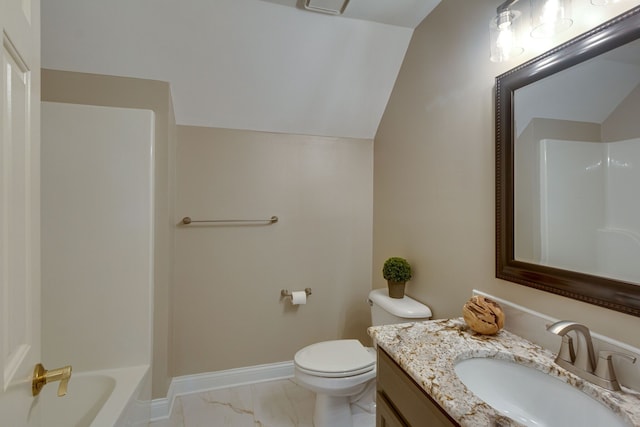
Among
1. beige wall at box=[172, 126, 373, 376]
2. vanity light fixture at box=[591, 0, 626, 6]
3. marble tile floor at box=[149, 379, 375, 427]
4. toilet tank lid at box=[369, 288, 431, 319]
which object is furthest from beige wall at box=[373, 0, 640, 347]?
marble tile floor at box=[149, 379, 375, 427]

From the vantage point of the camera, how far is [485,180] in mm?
1351

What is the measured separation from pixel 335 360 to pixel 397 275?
0.60 metres

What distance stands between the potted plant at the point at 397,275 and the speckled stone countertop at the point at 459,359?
53cm

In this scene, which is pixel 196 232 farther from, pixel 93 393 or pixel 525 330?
pixel 525 330

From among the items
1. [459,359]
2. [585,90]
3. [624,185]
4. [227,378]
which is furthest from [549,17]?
[227,378]

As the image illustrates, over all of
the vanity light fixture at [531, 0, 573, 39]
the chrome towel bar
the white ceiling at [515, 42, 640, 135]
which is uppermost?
the vanity light fixture at [531, 0, 573, 39]

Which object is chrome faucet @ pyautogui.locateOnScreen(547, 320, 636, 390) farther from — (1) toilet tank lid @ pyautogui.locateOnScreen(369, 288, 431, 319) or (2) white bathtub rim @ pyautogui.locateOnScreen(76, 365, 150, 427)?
(2) white bathtub rim @ pyautogui.locateOnScreen(76, 365, 150, 427)

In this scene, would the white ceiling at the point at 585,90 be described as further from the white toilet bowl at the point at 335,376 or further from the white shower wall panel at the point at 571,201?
the white toilet bowl at the point at 335,376

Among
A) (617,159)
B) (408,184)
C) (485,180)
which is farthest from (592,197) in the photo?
(408,184)

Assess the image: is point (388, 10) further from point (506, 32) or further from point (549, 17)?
point (549, 17)

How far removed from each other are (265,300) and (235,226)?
598mm

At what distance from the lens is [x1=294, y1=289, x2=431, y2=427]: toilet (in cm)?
161

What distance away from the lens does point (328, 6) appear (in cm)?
162

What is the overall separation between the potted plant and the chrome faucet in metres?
0.91
